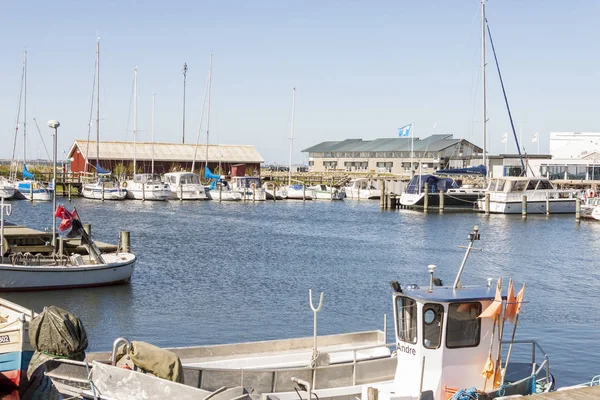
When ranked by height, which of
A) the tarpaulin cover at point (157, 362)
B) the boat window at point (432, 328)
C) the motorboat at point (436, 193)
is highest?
the motorboat at point (436, 193)

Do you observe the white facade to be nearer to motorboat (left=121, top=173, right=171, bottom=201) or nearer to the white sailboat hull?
motorboat (left=121, top=173, right=171, bottom=201)

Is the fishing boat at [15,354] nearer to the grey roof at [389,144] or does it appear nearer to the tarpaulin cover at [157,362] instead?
the tarpaulin cover at [157,362]

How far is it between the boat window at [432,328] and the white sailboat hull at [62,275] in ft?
60.7

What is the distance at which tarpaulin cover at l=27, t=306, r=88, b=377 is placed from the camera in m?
16.4

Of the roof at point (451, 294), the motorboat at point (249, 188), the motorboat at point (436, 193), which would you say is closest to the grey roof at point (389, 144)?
the motorboat at point (249, 188)

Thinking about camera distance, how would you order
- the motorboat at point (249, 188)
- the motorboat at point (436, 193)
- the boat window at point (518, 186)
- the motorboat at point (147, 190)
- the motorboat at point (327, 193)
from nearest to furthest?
the boat window at point (518, 186), the motorboat at point (436, 193), the motorboat at point (147, 190), the motorboat at point (249, 188), the motorboat at point (327, 193)

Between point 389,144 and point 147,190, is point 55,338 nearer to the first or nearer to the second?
point 147,190

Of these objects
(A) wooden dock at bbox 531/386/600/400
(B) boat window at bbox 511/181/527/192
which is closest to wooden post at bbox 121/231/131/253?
(A) wooden dock at bbox 531/386/600/400

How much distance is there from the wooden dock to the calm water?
7.78 metres

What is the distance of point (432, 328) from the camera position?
1535 cm

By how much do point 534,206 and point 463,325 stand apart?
2544 inches

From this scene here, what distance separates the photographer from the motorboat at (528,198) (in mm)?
76375

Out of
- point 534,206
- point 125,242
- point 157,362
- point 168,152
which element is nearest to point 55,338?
point 157,362

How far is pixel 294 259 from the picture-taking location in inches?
1763
